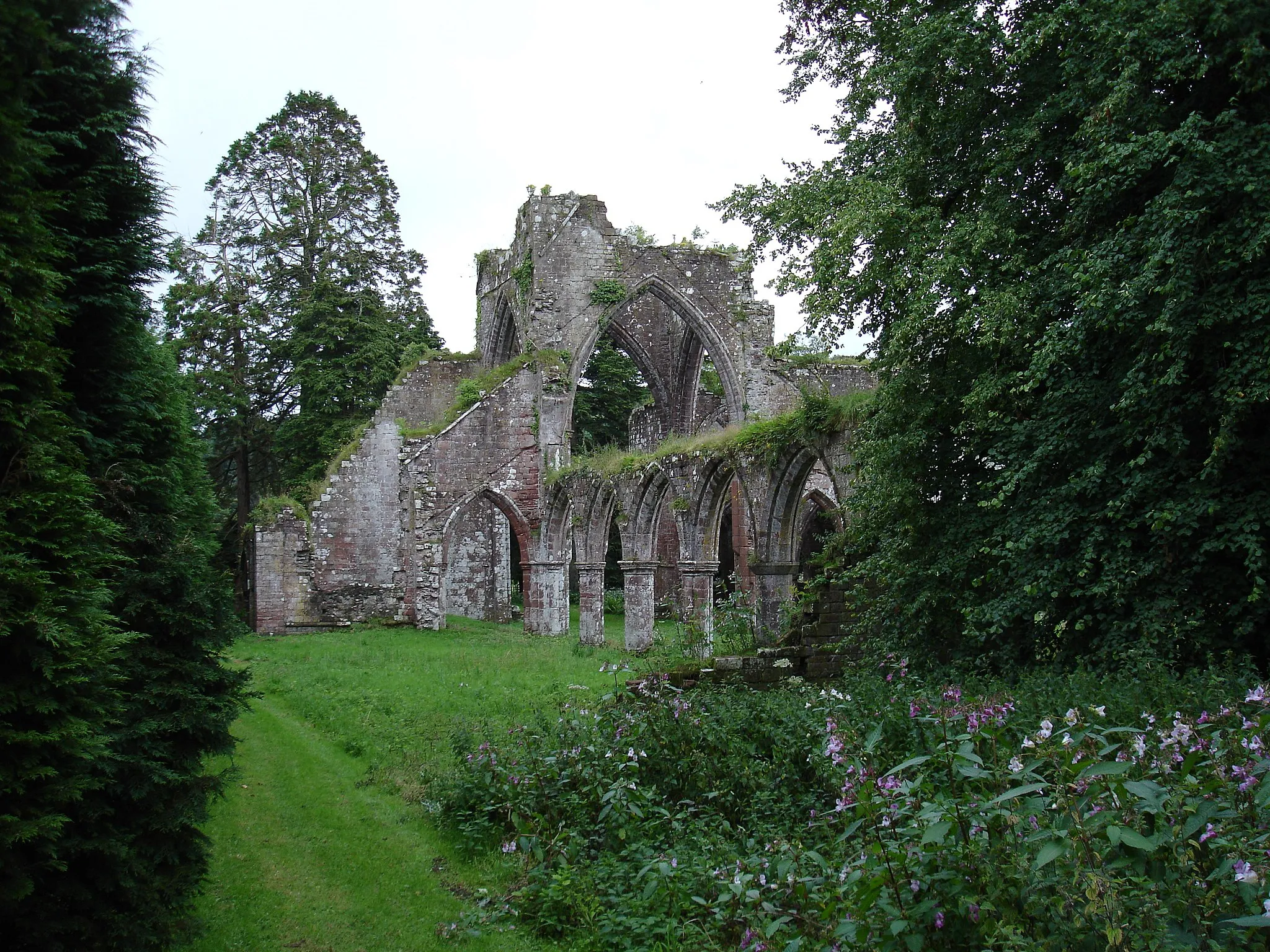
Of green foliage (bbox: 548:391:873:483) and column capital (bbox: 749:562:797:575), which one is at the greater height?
green foliage (bbox: 548:391:873:483)

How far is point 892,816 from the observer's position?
3332 mm

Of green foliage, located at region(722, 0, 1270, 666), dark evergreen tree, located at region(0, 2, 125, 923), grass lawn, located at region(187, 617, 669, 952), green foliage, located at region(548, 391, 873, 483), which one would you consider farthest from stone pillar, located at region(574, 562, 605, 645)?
dark evergreen tree, located at region(0, 2, 125, 923)

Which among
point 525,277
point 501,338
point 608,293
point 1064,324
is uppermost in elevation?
point 525,277

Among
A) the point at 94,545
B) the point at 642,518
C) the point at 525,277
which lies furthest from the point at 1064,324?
the point at 525,277

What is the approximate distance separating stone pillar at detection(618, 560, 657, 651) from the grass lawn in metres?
4.58

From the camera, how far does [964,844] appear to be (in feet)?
9.91

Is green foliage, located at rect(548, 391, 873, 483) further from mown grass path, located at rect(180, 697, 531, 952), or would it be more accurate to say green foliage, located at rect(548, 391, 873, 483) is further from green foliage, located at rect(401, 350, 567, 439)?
mown grass path, located at rect(180, 697, 531, 952)

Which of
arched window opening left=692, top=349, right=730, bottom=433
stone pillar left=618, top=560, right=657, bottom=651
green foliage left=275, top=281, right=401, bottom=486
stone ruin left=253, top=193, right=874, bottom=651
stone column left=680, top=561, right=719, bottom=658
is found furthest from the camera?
arched window opening left=692, top=349, right=730, bottom=433

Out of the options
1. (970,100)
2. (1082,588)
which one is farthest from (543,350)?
(1082,588)

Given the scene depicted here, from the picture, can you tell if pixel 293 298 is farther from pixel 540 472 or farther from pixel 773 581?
pixel 773 581

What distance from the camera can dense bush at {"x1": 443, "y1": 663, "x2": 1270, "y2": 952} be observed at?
2676 millimetres

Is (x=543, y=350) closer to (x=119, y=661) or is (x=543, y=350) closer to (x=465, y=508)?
(x=465, y=508)

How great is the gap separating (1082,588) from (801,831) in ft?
9.98

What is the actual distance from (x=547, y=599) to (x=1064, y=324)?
53.7ft
